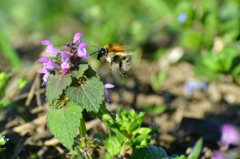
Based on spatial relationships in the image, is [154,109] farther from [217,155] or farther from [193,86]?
[217,155]

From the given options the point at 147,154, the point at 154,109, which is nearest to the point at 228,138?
the point at 154,109

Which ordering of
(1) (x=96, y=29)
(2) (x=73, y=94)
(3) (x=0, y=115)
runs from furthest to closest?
(1) (x=96, y=29) < (3) (x=0, y=115) < (2) (x=73, y=94)

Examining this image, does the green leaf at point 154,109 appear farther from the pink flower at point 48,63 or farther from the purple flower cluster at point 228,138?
the pink flower at point 48,63

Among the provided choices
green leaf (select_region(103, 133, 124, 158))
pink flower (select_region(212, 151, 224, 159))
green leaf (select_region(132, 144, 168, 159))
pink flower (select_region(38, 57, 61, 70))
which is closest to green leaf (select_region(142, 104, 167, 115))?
pink flower (select_region(212, 151, 224, 159))

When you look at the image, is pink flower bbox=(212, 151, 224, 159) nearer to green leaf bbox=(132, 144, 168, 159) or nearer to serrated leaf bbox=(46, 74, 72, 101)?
green leaf bbox=(132, 144, 168, 159)

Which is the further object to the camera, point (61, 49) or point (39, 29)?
point (39, 29)

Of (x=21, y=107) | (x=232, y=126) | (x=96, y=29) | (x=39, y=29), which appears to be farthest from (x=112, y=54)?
(x=39, y=29)

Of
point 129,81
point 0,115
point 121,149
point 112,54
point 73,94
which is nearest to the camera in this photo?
point 73,94

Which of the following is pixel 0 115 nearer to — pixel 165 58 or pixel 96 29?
pixel 96 29
